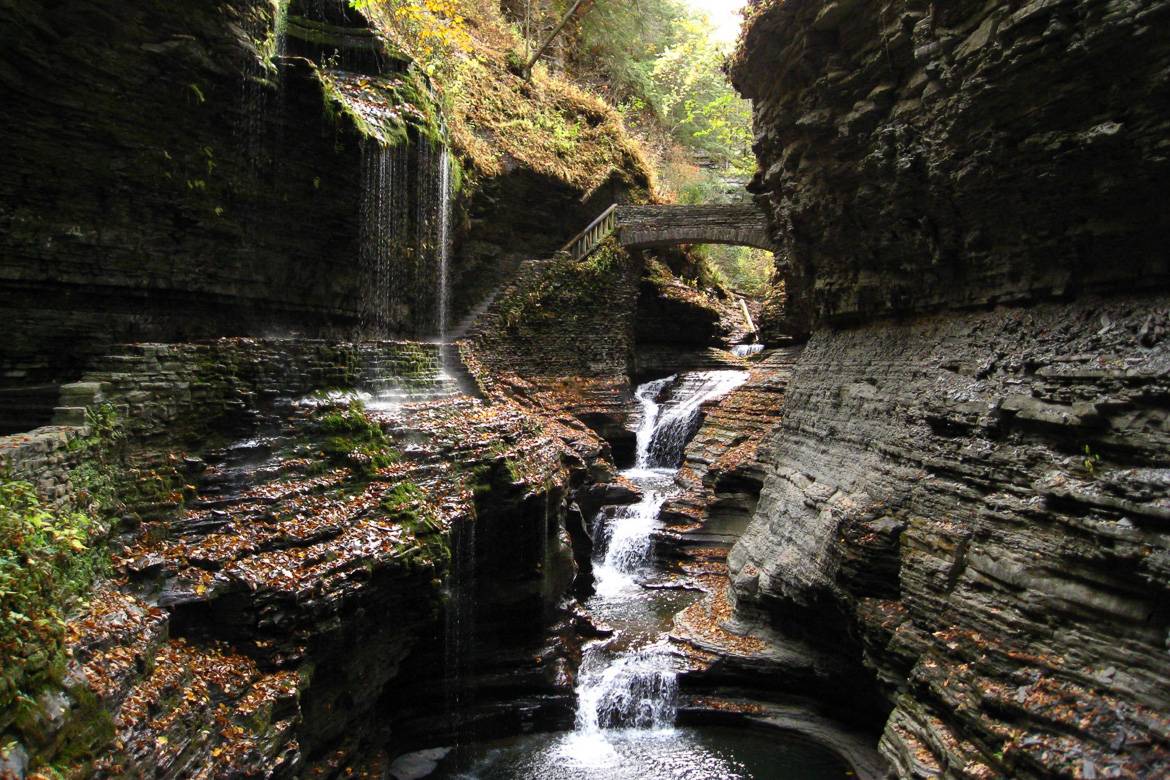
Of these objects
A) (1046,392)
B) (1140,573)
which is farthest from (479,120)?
(1140,573)

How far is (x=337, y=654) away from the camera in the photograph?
24.6 ft

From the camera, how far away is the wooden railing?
22406 millimetres

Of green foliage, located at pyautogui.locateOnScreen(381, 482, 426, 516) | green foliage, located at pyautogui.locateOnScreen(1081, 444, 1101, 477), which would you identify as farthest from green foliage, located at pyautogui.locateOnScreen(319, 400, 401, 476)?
green foliage, located at pyautogui.locateOnScreen(1081, 444, 1101, 477)

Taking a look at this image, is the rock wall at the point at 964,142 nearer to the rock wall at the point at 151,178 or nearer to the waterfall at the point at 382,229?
the waterfall at the point at 382,229

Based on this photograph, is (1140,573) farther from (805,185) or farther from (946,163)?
(805,185)

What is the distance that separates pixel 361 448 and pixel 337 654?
272cm

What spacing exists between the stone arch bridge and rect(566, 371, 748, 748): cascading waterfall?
15.1 feet

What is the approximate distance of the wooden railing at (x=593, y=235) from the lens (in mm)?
22406

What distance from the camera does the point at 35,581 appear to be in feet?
16.4

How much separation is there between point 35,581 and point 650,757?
750 centimetres

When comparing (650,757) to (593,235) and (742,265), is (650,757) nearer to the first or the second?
(593,235)

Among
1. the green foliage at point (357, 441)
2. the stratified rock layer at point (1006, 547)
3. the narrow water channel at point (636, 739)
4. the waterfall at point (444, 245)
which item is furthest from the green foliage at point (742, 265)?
the green foliage at point (357, 441)

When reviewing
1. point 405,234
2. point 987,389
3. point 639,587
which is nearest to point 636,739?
point 639,587

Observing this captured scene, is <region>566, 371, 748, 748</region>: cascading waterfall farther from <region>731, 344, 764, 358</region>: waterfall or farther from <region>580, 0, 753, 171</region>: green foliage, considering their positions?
<region>580, 0, 753, 171</region>: green foliage
